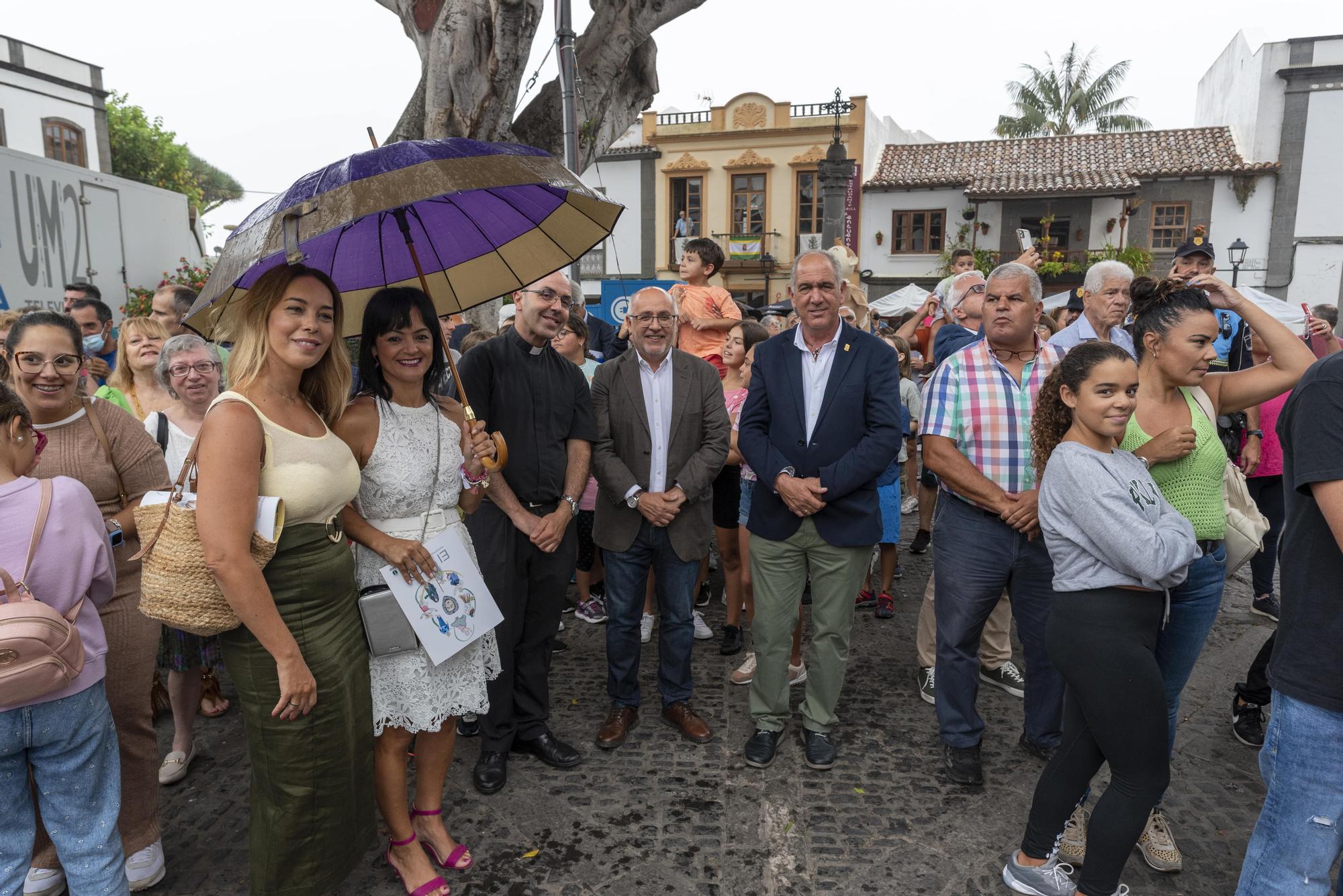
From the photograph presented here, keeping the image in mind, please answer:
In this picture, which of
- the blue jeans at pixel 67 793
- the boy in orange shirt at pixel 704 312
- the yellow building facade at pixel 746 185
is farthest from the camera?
the yellow building facade at pixel 746 185

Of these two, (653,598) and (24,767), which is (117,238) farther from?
(24,767)

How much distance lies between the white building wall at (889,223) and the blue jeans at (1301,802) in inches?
1020

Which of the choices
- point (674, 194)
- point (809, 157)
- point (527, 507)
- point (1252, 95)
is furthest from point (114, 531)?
point (1252, 95)

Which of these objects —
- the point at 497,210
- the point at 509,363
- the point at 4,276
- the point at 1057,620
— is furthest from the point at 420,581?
the point at 4,276

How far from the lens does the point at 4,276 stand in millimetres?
7012

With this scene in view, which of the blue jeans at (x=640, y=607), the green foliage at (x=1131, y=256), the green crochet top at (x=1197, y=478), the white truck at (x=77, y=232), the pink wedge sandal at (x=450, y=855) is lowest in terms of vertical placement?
the pink wedge sandal at (x=450, y=855)

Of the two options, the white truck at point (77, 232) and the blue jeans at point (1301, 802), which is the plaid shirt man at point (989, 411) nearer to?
the blue jeans at point (1301, 802)

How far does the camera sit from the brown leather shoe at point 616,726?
3.66m

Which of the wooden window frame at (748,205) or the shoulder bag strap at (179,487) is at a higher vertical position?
the wooden window frame at (748,205)

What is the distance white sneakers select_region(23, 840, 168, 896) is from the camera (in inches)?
105

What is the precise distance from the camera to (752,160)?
26.8 metres

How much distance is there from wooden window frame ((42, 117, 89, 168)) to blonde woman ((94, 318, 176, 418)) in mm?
25304

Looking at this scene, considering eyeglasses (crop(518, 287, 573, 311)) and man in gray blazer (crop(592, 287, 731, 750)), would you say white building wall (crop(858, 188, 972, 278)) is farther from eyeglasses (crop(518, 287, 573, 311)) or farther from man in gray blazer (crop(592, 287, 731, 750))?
eyeglasses (crop(518, 287, 573, 311))

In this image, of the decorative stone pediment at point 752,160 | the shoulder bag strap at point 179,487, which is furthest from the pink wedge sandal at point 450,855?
the decorative stone pediment at point 752,160
